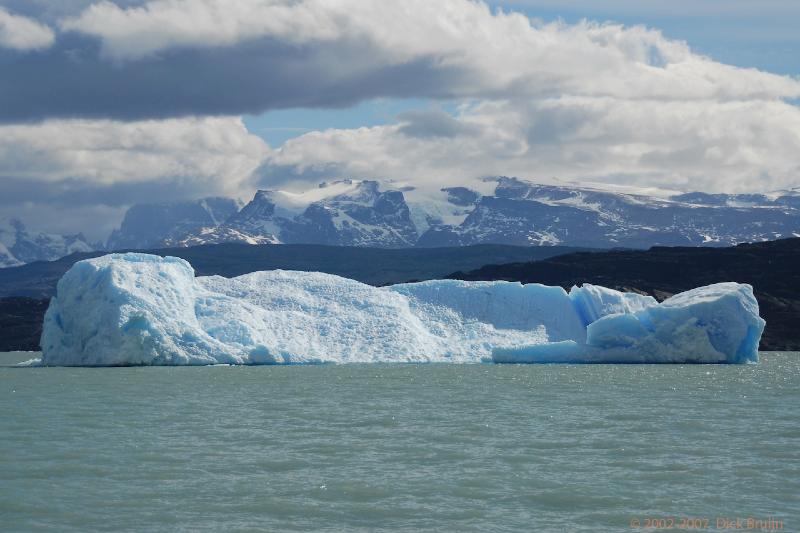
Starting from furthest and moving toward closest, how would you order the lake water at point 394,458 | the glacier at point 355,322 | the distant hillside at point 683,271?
1. the distant hillside at point 683,271
2. the glacier at point 355,322
3. the lake water at point 394,458

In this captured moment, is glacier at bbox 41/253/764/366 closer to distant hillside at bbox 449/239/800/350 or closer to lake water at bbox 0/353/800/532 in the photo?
lake water at bbox 0/353/800/532

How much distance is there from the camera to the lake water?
16766mm

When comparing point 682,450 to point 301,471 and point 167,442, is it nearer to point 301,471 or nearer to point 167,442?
point 301,471

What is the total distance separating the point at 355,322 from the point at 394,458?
110 feet

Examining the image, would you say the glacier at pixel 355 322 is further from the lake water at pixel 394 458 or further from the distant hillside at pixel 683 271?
the distant hillside at pixel 683 271

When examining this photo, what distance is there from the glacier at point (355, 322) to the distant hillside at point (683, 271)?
60686 millimetres

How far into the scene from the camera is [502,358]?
55469 millimetres

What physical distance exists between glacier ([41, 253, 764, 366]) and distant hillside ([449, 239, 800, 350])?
60686 millimetres

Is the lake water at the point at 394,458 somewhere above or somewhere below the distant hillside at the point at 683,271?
below

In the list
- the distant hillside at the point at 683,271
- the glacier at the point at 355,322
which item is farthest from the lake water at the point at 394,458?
the distant hillside at the point at 683,271

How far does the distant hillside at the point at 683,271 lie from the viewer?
125m

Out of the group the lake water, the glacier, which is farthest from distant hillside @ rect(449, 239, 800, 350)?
the lake water

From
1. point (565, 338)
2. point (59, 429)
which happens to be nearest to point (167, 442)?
point (59, 429)

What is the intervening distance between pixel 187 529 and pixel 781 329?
10539cm
